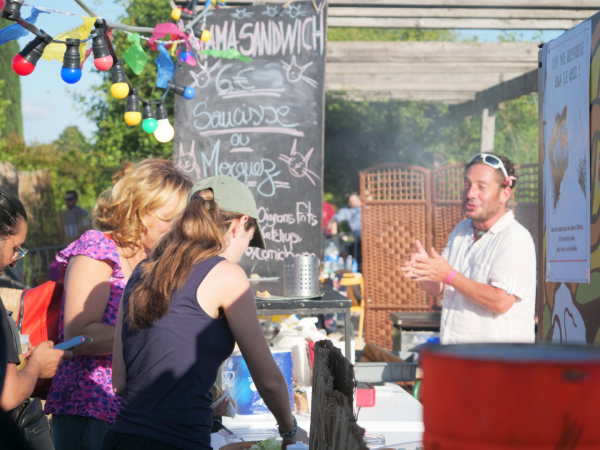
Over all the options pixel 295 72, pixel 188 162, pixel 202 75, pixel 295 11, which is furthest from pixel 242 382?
pixel 295 11

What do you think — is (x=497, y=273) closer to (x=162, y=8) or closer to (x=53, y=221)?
(x=162, y=8)

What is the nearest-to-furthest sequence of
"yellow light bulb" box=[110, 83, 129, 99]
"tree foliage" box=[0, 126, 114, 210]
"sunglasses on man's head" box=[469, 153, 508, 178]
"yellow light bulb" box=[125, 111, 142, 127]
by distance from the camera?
1. "yellow light bulb" box=[110, 83, 129, 99]
2. "yellow light bulb" box=[125, 111, 142, 127]
3. "sunglasses on man's head" box=[469, 153, 508, 178]
4. "tree foliage" box=[0, 126, 114, 210]

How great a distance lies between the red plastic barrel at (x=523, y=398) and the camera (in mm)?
415

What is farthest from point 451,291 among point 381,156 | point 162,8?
point 381,156

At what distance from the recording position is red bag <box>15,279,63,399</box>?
2215 millimetres

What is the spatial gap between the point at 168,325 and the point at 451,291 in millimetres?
1989

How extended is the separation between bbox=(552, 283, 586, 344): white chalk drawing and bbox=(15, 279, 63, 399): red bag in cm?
185

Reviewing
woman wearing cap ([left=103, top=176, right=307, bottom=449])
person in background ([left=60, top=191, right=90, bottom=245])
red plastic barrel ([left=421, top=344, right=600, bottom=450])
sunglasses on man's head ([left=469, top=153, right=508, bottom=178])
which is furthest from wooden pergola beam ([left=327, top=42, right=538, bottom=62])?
red plastic barrel ([left=421, top=344, right=600, bottom=450])

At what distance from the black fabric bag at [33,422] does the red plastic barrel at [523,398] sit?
1.75 metres

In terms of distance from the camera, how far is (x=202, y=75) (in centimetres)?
433

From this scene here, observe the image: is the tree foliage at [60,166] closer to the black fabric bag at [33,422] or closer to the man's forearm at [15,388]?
the black fabric bag at [33,422]

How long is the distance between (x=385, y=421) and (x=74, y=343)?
3.88ft

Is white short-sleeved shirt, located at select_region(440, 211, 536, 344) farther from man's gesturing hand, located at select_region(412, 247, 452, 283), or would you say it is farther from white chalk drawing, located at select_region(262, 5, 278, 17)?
white chalk drawing, located at select_region(262, 5, 278, 17)

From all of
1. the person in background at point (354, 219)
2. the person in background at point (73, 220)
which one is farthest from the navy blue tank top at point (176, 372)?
the person in background at point (354, 219)
